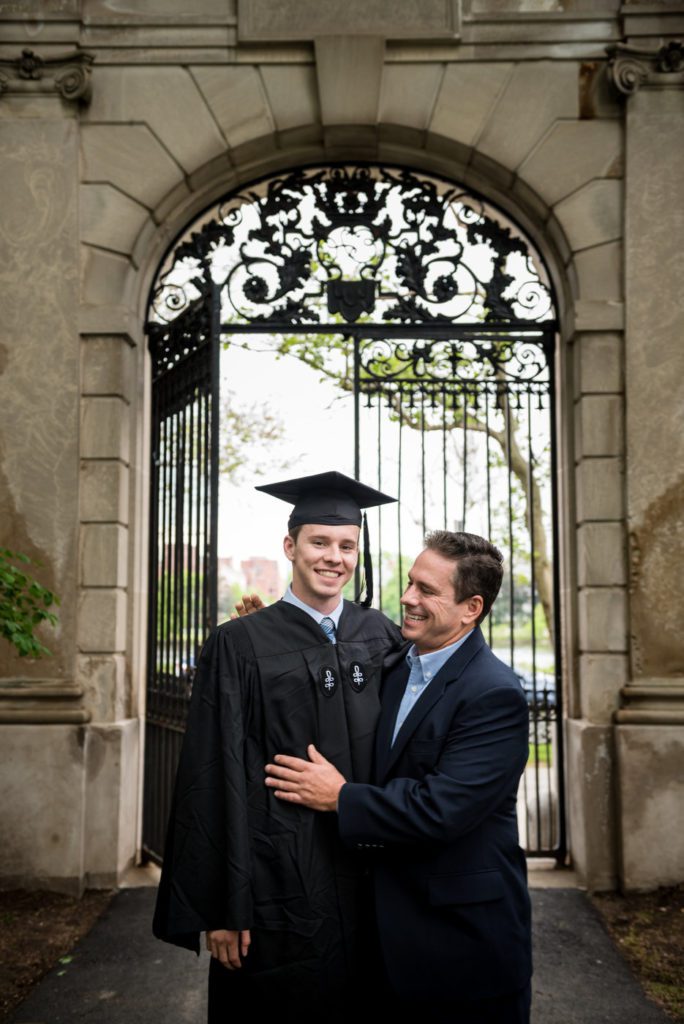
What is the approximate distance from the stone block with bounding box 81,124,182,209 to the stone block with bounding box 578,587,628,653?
12.6ft

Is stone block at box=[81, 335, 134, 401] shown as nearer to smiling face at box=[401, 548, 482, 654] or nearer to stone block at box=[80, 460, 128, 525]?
stone block at box=[80, 460, 128, 525]

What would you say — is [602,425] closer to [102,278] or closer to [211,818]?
[102,278]

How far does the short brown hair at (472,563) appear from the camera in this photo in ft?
8.59

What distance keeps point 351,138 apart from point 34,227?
86.8 inches

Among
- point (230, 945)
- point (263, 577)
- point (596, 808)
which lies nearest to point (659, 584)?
point (596, 808)

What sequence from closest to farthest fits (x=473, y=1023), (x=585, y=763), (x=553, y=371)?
(x=473, y=1023)
(x=585, y=763)
(x=553, y=371)

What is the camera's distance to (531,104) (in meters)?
5.90

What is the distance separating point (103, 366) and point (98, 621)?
5.37 ft

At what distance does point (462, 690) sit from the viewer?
251cm

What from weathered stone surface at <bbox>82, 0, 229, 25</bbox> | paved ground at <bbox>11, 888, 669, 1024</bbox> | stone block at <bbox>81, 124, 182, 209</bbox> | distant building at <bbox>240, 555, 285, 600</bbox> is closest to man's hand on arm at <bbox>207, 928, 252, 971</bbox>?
paved ground at <bbox>11, 888, 669, 1024</bbox>

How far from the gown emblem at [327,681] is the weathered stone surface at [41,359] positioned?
11.0 feet

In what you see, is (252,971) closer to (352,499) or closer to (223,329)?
(352,499)

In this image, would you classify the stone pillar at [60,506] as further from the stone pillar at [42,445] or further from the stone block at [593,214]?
the stone block at [593,214]

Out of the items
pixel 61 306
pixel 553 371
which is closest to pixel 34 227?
pixel 61 306
